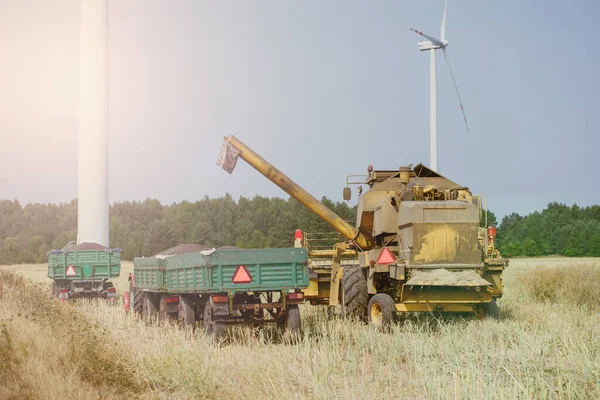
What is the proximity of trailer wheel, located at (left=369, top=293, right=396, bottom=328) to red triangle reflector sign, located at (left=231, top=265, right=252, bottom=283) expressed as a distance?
8.77 feet

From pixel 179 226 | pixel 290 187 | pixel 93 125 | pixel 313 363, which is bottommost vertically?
pixel 313 363

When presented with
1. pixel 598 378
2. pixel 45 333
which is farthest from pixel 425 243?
pixel 45 333

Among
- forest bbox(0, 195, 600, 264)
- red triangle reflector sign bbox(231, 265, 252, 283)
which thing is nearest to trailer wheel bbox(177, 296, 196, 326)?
red triangle reflector sign bbox(231, 265, 252, 283)

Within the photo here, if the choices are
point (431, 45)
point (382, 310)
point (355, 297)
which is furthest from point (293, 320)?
point (431, 45)

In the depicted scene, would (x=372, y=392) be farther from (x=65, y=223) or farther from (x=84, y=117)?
(x=65, y=223)

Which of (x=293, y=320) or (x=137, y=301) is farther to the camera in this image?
(x=137, y=301)

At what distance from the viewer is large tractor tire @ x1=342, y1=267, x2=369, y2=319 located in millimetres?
16359

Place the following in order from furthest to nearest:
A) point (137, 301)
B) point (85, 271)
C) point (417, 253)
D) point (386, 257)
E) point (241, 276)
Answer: point (85, 271)
point (137, 301)
point (386, 257)
point (417, 253)
point (241, 276)

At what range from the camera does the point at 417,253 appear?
14.7m

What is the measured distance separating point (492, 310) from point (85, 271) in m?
16.4

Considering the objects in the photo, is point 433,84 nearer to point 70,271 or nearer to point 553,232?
point 70,271

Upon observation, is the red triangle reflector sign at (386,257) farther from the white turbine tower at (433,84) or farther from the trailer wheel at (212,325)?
the white turbine tower at (433,84)

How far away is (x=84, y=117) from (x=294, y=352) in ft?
88.8

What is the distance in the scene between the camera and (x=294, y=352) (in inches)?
483
